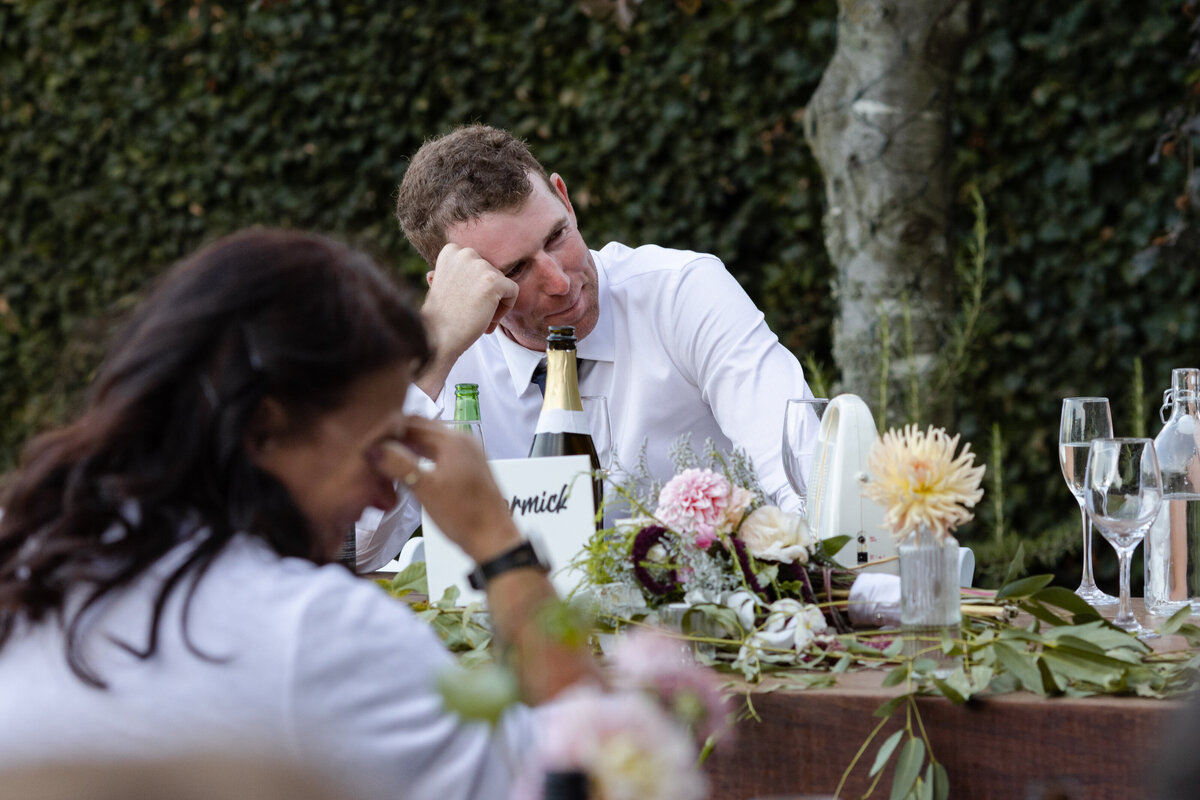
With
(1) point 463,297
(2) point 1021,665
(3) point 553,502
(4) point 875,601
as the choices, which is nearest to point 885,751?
(2) point 1021,665

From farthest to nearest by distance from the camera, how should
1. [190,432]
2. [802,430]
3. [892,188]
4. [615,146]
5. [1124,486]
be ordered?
[615,146] → [892,188] → [802,430] → [1124,486] → [190,432]

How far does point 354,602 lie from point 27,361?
4.65 metres

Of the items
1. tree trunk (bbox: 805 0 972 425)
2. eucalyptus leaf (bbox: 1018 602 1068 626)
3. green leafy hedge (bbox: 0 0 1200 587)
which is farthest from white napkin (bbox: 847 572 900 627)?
green leafy hedge (bbox: 0 0 1200 587)

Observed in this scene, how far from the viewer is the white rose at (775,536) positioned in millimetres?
1229

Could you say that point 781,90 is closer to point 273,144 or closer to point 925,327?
point 925,327

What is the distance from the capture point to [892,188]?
2.89 meters

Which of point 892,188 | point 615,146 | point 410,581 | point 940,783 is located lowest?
point 940,783

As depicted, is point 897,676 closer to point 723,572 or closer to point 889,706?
point 889,706

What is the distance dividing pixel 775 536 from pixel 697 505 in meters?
0.09

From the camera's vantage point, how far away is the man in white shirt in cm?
211

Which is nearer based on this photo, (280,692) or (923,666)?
(280,692)

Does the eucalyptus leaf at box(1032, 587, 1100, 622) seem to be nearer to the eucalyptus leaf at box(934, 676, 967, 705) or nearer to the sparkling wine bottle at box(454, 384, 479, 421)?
the eucalyptus leaf at box(934, 676, 967, 705)

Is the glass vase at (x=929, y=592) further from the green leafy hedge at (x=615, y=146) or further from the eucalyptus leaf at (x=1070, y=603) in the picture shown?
the green leafy hedge at (x=615, y=146)

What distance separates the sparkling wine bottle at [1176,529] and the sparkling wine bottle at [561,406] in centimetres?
72
